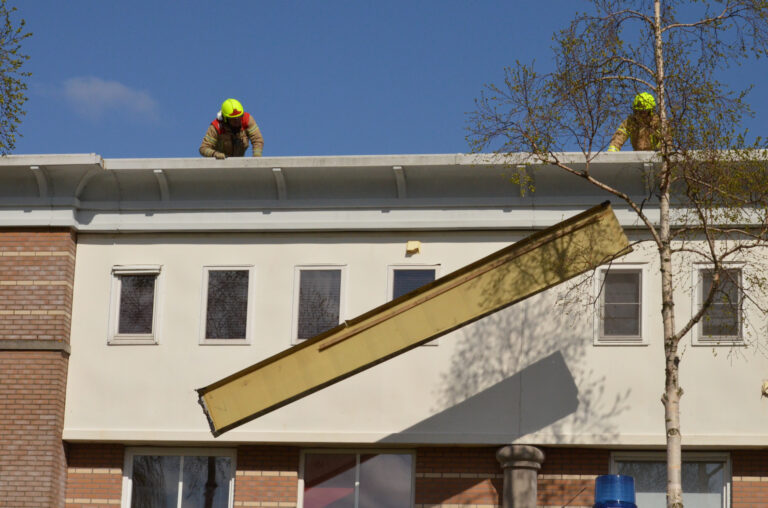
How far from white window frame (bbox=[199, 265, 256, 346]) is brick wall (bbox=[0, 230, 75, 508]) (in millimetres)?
2044

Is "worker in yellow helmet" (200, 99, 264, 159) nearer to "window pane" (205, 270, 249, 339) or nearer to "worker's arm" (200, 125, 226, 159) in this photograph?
"worker's arm" (200, 125, 226, 159)

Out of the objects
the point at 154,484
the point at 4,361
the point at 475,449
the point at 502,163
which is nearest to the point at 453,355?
the point at 475,449

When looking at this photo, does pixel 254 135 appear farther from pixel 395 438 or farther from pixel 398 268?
pixel 395 438

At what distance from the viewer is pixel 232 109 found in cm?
2366

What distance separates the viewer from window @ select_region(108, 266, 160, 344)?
2300 centimetres

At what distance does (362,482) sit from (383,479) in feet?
1.04

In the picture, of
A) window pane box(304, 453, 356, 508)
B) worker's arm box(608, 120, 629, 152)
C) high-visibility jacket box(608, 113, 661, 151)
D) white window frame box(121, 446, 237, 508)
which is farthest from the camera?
white window frame box(121, 446, 237, 508)

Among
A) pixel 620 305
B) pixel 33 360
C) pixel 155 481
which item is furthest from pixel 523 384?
pixel 33 360

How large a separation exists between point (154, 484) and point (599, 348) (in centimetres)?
694

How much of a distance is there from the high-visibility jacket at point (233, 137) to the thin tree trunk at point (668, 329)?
23.3 feet

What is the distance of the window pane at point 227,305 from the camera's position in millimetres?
22844

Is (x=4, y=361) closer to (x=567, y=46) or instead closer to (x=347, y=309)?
(x=347, y=309)

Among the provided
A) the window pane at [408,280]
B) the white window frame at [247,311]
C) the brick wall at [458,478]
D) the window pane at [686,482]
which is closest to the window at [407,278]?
the window pane at [408,280]

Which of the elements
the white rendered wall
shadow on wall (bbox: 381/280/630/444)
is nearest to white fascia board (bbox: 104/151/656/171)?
the white rendered wall
